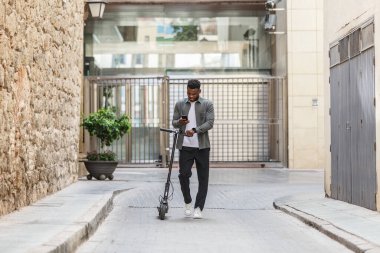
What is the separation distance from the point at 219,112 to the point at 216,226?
16.8 metres

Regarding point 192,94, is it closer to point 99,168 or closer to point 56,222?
point 56,222

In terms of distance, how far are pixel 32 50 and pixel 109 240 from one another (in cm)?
377

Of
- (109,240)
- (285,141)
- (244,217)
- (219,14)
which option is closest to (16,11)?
(109,240)

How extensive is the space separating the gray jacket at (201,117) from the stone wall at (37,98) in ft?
6.77

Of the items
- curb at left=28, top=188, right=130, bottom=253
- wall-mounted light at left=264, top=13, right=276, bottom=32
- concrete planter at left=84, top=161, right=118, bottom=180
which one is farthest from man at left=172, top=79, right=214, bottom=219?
wall-mounted light at left=264, top=13, right=276, bottom=32

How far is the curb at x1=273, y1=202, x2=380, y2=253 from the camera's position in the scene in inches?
323

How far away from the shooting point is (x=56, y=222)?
9.52 meters

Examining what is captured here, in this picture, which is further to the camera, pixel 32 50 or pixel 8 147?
pixel 32 50

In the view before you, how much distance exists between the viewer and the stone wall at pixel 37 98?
10477mm

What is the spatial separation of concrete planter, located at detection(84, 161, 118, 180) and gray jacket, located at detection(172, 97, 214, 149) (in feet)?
23.1

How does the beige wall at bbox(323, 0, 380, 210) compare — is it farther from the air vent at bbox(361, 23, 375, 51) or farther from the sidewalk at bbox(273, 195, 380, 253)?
the sidewalk at bbox(273, 195, 380, 253)

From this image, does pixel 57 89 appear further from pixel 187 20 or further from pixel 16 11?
pixel 187 20

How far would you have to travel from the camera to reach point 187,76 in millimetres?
27906

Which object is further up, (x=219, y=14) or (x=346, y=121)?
(x=219, y=14)
